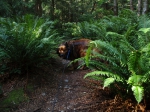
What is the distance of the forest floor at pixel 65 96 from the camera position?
11.5 feet

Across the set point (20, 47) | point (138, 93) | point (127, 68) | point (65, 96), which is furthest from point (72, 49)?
point (138, 93)

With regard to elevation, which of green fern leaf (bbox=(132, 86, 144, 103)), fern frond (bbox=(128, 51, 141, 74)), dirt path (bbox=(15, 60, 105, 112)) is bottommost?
dirt path (bbox=(15, 60, 105, 112))

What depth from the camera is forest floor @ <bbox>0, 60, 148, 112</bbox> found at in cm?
349

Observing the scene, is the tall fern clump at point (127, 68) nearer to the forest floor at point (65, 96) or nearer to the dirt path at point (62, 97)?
the forest floor at point (65, 96)

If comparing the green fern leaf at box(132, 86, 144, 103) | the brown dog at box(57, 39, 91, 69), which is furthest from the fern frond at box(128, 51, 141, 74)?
the brown dog at box(57, 39, 91, 69)

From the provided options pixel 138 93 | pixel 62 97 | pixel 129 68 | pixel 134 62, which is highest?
pixel 134 62

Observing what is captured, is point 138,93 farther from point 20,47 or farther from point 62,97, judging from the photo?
point 20,47

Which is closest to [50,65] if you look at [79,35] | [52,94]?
[52,94]

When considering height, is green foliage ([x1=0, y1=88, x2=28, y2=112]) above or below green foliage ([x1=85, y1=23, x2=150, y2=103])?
below

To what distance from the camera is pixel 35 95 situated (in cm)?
424

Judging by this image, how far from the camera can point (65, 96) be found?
13.9 feet

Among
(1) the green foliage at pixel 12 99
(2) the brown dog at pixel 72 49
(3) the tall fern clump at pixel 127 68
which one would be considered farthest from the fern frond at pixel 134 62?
(2) the brown dog at pixel 72 49

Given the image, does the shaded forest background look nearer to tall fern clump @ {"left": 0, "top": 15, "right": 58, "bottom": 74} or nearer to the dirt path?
tall fern clump @ {"left": 0, "top": 15, "right": 58, "bottom": 74}

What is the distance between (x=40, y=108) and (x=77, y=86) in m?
1.13
